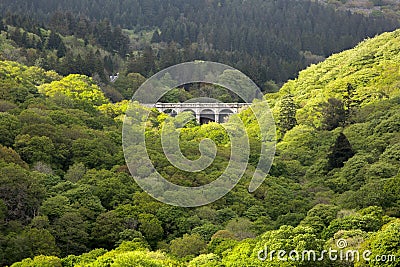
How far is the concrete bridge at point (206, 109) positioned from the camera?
77.2 metres

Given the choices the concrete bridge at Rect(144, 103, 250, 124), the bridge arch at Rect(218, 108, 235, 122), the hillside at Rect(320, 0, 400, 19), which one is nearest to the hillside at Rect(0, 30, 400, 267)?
the concrete bridge at Rect(144, 103, 250, 124)

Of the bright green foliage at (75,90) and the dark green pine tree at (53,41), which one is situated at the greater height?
the dark green pine tree at (53,41)

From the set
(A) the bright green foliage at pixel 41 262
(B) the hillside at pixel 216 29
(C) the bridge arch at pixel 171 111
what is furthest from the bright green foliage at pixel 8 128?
(B) the hillside at pixel 216 29

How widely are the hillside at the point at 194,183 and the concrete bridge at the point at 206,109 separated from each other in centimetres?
1004

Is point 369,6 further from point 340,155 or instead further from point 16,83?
point 340,155

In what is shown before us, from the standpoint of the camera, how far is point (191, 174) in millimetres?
45312

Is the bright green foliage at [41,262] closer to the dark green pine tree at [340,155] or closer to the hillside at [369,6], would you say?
the dark green pine tree at [340,155]

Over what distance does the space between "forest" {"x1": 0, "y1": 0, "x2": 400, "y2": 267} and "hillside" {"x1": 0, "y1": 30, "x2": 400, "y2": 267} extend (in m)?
0.08

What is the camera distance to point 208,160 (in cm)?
4906

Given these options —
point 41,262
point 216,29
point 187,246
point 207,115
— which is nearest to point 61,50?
point 207,115

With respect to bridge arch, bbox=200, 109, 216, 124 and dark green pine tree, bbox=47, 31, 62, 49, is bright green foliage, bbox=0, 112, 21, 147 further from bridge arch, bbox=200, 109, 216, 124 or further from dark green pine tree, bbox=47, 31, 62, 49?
dark green pine tree, bbox=47, 31, 62, 49

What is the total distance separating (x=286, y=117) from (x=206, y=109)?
16.0 m

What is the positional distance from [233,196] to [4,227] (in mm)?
14111

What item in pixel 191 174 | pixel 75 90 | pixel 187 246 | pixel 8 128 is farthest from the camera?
pixel 75 90
